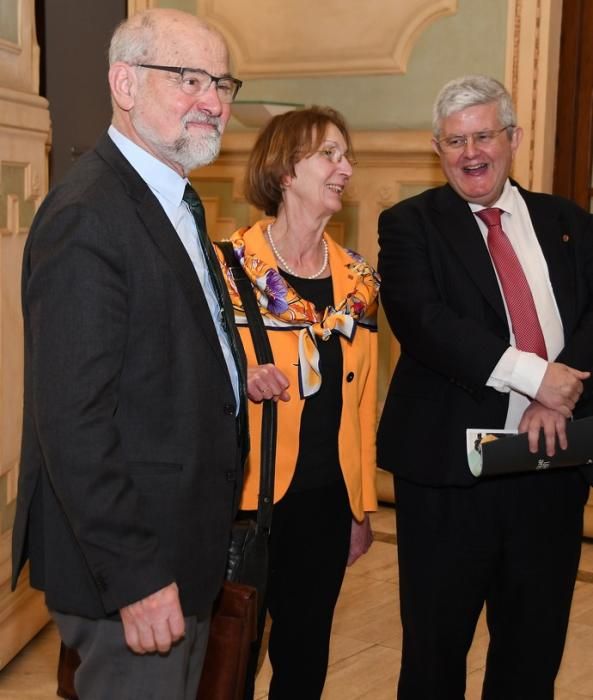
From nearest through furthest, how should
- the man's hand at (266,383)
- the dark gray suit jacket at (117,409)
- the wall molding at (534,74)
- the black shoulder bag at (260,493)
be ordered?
the dark gray suit jacket at (117,409) < the black shoulder bag at (260,493) < the man's hand at (266,383) < the wall molding at (534,74)

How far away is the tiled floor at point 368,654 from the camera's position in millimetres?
3551

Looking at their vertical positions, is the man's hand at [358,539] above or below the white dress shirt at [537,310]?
below

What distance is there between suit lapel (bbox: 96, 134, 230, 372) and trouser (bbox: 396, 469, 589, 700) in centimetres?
102

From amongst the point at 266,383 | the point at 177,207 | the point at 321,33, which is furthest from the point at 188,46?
the point at 321,33

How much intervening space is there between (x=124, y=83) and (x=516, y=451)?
48.2 inches

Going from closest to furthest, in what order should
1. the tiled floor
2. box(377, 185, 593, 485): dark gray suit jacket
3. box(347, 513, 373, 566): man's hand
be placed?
box(377, 185, 593, 485): dark gray suit jacket < box(347, 513, 373, 566): man's hand < the tiled floor

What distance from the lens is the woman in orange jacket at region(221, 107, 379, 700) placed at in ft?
8.61

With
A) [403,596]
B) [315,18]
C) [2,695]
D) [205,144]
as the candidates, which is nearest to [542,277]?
[403,596]

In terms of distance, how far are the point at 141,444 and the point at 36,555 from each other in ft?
0.97

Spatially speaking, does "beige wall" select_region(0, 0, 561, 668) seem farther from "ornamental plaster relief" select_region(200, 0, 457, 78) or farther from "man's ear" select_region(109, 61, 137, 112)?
"man's ear" select_region(109, 61, 137, 112)

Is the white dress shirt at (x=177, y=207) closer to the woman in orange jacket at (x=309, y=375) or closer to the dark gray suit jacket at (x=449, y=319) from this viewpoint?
the woman in orange jacket at (x=309, y=375)

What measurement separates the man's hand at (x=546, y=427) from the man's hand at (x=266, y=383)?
1.88 feet

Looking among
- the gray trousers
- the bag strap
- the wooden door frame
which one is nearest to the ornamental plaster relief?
the wooden door frame

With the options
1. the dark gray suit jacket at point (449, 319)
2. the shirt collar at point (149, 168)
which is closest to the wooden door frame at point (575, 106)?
the dark gray suit jacket at point (449, 319)
